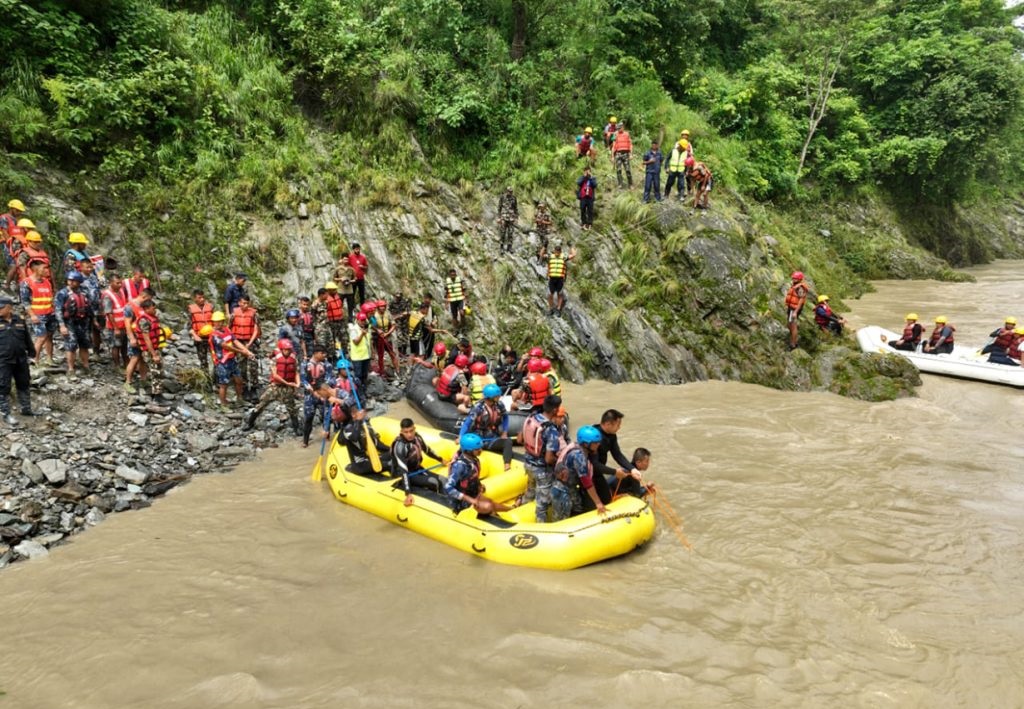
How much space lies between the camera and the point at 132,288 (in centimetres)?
928

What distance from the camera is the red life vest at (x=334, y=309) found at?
38.3 feet

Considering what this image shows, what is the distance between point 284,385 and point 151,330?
221cm

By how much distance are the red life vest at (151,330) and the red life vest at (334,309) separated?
120 inches

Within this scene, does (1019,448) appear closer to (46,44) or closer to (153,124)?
(153,124)

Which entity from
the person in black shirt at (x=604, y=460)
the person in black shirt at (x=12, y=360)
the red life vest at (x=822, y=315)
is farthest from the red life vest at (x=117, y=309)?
the red life vest at (x=822, y=315)

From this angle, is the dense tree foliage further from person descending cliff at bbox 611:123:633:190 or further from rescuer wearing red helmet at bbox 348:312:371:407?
rescuer wearing red helmet at bbox 348:312:371:407

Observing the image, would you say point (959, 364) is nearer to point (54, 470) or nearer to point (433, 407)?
point (433, 407)

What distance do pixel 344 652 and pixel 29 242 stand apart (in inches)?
331

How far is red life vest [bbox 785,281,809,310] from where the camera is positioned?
481 inches

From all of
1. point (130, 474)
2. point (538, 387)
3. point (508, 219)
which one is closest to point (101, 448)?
point (130, 474)

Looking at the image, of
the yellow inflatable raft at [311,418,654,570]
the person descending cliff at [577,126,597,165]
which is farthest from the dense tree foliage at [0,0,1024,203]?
the yellow inflatable raft at [311,418,654,570]

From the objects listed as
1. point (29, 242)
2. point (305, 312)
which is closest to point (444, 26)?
point (305, 312)

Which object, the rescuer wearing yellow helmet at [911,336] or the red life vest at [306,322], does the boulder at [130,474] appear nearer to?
the red life vest at [306,322]

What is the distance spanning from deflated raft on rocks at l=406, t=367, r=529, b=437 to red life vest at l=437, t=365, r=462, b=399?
0.50 ft
